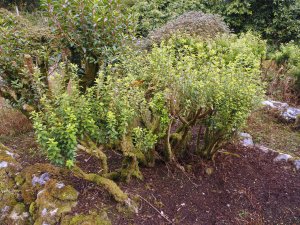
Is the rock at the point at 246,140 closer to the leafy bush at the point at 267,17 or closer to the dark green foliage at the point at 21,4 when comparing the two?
the leafy bush at the point at 267,17

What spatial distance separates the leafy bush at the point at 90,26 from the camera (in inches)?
138

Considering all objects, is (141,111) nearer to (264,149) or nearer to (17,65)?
(17,65)

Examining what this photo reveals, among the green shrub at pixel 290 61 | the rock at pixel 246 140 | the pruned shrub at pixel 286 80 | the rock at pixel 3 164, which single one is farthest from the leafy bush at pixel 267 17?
the rock at pixel 3 164

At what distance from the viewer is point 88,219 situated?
279 centimetres

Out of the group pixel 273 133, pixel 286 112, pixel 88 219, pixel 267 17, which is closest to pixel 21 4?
pixel 267 17

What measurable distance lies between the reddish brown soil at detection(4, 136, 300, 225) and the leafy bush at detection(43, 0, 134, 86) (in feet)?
4.75

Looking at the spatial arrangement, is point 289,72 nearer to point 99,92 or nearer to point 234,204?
point 234,204

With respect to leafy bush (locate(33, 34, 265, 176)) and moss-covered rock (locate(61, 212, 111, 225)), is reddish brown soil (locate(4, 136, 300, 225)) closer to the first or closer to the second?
moss-covered rock (locate(61, 212, 111, 225))

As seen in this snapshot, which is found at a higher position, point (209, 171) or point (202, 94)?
point (202, 94)

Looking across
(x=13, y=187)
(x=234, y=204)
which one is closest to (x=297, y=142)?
(x=234, y=204)

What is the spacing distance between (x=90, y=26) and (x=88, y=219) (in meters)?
2.31

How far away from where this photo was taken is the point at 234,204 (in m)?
3.36

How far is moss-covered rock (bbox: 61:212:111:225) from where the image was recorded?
2.76m

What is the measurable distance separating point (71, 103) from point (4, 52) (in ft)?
4.93
